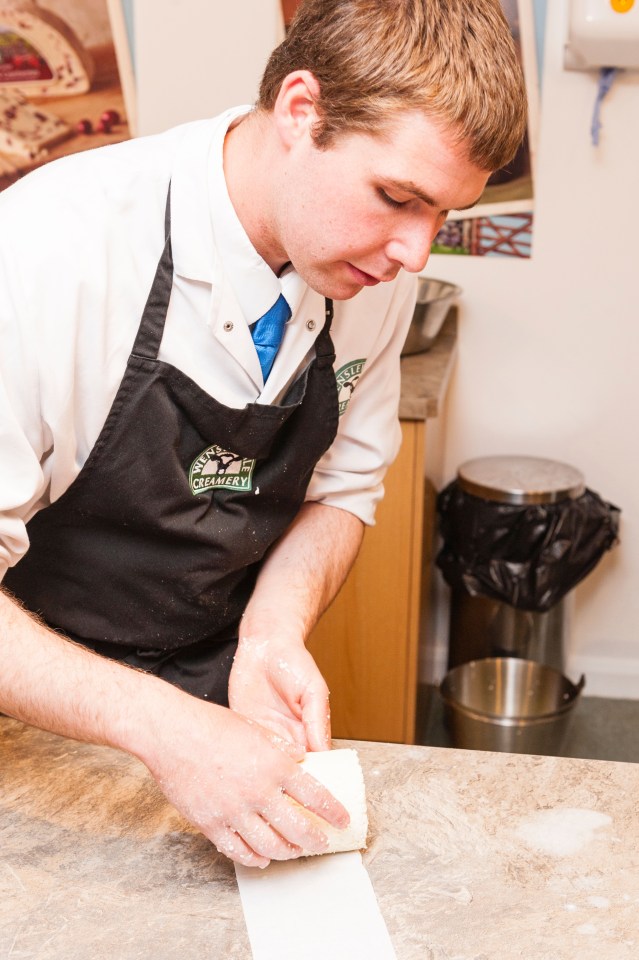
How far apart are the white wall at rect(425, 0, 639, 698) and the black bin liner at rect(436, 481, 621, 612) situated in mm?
171

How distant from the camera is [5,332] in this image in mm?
1082

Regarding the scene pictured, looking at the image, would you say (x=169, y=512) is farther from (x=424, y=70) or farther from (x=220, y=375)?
(x=424, y=70)

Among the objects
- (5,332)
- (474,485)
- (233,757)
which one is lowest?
(474,485)

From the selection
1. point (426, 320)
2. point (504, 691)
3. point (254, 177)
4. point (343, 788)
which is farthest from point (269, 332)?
point (504, 691)

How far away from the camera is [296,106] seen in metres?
1.14

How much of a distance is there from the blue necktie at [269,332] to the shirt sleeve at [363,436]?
0.26 meters

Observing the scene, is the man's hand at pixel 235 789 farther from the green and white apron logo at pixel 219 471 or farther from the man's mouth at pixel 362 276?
the man's mouth at pixel 362 276

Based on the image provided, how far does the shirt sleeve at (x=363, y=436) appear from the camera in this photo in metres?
1.58

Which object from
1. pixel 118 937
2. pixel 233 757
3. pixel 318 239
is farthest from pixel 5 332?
pixel 118 937

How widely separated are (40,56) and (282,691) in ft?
7.10

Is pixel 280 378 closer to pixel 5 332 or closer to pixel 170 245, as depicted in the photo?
pixel 170 245

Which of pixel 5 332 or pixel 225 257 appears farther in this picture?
pixel 225 257

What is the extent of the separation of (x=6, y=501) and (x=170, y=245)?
1.18ft

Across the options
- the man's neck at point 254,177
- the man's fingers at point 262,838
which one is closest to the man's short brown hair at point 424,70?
the man's neck at point 254,177
